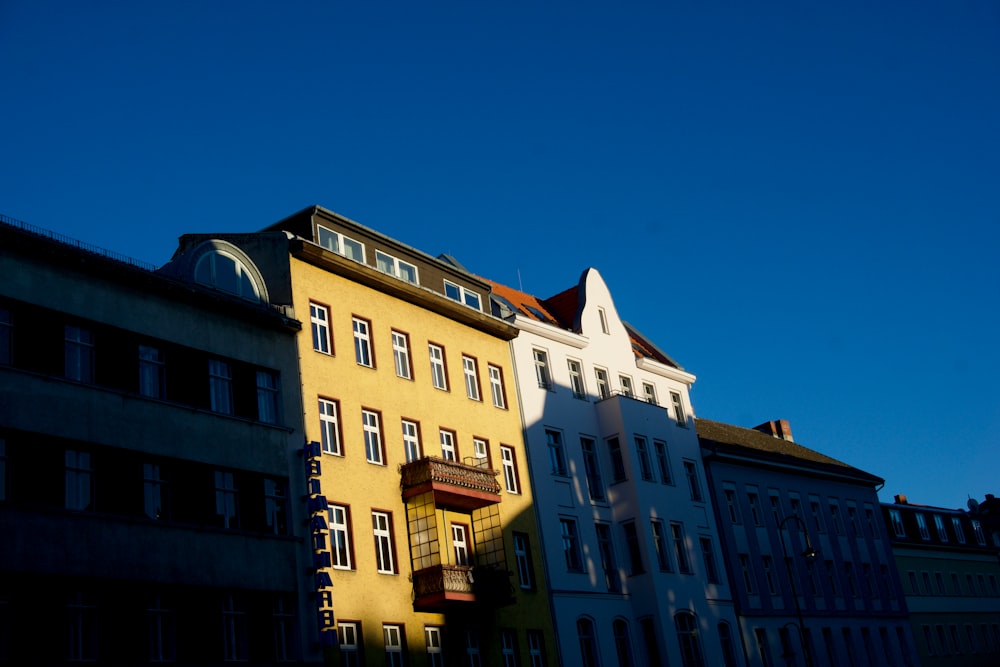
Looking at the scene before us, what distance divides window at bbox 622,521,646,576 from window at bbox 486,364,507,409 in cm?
751

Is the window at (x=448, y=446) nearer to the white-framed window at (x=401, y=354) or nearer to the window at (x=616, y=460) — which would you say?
the white-framed window at (x=401, y=354)

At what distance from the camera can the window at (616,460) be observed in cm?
4641

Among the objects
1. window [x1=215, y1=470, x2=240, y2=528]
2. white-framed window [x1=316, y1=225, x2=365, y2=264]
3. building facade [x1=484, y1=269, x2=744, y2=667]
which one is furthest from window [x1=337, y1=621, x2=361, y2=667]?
white-framed window [x1=316, y1=225, x2=365, y2=264]

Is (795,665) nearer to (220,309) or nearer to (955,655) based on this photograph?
(955,655)

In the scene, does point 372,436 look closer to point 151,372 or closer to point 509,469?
point 509,469

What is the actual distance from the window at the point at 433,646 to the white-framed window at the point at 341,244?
12445 millimetres

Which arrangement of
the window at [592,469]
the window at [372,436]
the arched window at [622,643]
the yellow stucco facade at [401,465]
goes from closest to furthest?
the yellow stucco facade at [401,465], the window at [372,436], the arched window at [622,643], the window at [592,469]

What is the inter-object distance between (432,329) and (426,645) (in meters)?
11.7

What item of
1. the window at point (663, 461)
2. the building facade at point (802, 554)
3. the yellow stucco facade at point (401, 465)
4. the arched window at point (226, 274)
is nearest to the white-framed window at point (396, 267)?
the yellow stucco facade at point (401, 465)

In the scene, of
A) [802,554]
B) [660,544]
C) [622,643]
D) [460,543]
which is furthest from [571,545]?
[802,554]

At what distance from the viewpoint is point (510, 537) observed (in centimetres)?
3994

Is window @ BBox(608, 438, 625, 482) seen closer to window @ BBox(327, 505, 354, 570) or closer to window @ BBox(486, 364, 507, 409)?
window @ BBox(486, 364, 507, 409)

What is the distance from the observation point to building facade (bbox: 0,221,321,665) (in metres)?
25.7

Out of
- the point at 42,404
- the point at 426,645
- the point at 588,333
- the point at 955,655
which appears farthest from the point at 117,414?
the point at 955,655
